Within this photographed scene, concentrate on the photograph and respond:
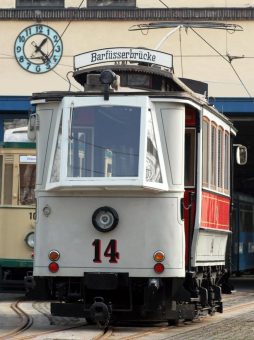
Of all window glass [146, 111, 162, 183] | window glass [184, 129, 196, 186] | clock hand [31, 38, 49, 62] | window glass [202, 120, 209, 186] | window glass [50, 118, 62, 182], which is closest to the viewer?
window glass [146, 111, 162, 183]

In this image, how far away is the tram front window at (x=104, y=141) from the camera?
11617 millimetres

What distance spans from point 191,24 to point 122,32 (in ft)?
6.58

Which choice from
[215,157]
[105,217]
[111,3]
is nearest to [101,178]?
[105,217]

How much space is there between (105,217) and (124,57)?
278cm

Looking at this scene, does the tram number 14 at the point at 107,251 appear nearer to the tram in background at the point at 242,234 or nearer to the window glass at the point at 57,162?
the window glass at the point at 57,162

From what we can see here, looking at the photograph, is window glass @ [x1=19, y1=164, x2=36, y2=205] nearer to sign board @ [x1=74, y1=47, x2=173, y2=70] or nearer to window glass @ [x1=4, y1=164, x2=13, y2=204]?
window glass @ [x1=4, y1=164, x2=13, y2=204]

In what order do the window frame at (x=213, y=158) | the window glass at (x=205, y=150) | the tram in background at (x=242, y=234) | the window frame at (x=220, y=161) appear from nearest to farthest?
1. the window glass at (x=205, y=150)
2. the window frame at (x=213, y=158)
3. the window frame at (x=220, y=161)
4. the tram in background at (x=242, y=234)

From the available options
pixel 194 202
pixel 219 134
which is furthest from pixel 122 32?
pixel 194 202

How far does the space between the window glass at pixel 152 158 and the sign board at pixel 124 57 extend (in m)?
1.84

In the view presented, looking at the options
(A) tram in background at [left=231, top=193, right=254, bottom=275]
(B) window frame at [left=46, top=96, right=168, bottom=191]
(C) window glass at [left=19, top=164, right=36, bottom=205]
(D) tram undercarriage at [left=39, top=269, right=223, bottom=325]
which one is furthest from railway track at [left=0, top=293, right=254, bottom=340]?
(A) tram in background at [left=231, top=193, right=254, bottom=275]

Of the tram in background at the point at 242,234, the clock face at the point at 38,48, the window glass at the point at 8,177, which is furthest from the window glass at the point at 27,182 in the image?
the tram in background at the point at 242,234

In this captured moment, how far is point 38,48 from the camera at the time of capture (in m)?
25.4

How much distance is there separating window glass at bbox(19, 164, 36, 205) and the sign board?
4.62m

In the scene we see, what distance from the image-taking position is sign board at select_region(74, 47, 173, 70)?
1346cm
